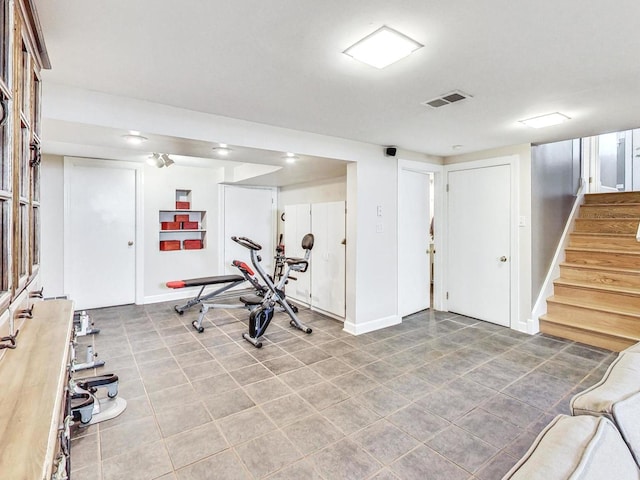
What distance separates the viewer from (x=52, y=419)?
0.83 m

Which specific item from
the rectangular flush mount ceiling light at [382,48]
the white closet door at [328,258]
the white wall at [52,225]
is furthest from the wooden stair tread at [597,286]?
the white wall at [52,225]

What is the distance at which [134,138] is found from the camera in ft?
9.00

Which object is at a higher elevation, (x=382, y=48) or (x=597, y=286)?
(x=382, y=48)

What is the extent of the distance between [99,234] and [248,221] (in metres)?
2.31

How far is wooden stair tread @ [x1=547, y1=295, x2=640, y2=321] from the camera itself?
348cm

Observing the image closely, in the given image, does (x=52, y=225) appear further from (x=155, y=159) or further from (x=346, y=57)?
(x=346, y=57)

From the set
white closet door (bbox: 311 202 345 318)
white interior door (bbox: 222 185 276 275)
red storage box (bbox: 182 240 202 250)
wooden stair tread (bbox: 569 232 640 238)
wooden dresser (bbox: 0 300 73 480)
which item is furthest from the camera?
white interior door (bbox: 222 185 276 275)

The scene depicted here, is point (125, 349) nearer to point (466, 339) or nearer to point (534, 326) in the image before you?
point (466, 339)

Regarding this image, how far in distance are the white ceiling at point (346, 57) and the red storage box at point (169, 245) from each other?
297 centimetres

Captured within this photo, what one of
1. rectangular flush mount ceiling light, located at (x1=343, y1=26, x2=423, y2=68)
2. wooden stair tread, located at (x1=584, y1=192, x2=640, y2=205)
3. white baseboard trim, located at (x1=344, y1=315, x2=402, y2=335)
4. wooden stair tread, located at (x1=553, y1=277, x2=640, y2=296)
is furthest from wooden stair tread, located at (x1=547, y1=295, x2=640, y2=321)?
rectangular flush mount ceiling light, located at (x1=343, y1=26, x2=423, y2=68)

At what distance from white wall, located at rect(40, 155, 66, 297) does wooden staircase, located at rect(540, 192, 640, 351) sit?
6274 mm

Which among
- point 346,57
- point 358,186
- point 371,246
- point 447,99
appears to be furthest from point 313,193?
point 346,57

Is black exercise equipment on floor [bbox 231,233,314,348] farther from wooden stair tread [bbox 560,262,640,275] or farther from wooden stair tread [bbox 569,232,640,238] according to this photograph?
wooden stair tread [bbox 569,232,640,238]

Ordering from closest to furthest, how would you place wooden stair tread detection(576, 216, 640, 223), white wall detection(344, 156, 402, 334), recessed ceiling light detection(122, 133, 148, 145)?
recessed ceiling light detection(122, 133, 148, 145)
white wall detection(344, 156, 402, 334)
wooden stair tread detection(576, 216, 640, 223)
